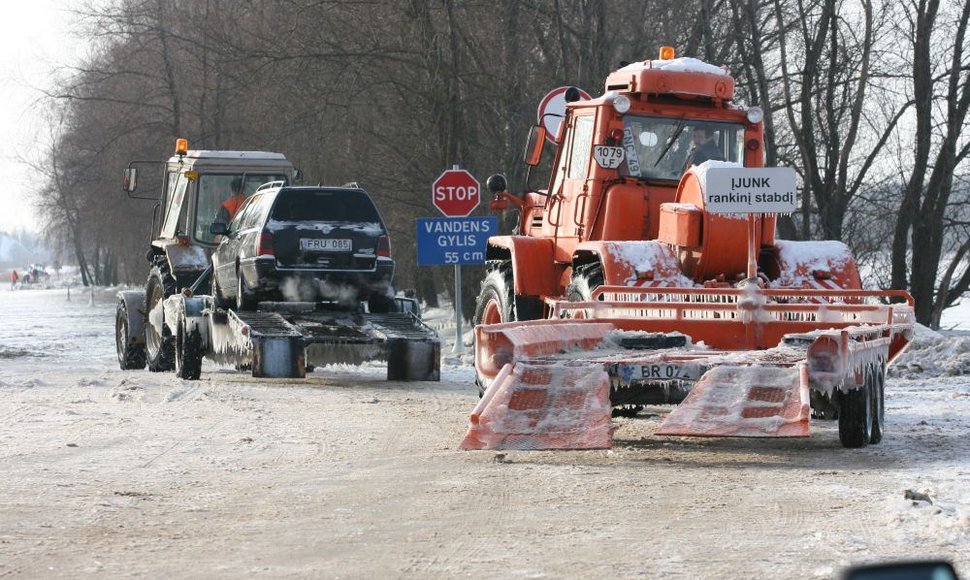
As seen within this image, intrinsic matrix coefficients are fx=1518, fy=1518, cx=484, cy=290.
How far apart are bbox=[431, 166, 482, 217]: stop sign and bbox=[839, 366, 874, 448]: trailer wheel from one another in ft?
37.8

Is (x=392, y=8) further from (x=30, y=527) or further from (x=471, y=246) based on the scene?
(x=30, y=527)

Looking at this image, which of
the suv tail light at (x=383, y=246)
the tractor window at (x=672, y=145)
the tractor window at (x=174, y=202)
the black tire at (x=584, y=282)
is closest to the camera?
the black tire at (x=584, y=282)

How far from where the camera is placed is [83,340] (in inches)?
1142

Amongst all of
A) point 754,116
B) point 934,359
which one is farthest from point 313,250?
point 934,359

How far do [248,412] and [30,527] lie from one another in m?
5.70

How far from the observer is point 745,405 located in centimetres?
859

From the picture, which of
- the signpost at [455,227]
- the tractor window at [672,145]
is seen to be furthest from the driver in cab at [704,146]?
the signpost at [455,227]

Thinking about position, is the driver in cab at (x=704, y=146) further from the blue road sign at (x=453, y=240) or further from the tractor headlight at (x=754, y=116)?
the blue road sign at (x=453, y=240)

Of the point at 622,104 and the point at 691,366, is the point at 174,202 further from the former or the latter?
the point at 691,366

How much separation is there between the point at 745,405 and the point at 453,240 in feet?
40.4

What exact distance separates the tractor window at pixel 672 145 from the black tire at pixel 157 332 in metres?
7.69

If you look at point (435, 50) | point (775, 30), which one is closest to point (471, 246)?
point (435, 50)

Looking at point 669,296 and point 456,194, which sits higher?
point 456,194

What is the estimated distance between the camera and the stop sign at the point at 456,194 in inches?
813
